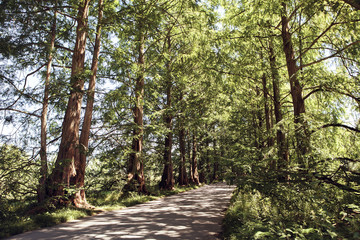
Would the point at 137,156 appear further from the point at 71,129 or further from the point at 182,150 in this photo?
the point at 182,150

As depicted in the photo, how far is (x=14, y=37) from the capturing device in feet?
24.7

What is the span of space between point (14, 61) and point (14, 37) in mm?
1559

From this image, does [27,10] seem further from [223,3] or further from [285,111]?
[285,111]

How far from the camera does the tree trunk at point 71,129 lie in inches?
343

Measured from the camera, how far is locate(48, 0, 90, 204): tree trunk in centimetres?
870

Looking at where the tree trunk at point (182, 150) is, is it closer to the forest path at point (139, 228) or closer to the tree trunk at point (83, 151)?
the tree trunk at point (83, 151)

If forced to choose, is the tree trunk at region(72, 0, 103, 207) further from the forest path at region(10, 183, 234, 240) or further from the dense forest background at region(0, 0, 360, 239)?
the forest path at region(10, 183, 234, 240)

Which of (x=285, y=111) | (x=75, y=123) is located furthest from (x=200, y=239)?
(x=285, y=111)

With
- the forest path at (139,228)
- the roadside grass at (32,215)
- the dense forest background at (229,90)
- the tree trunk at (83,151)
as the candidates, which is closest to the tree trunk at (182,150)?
the dense forest background at (229,90)

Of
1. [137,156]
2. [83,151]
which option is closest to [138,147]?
[137,156]

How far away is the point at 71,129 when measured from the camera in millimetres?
9750

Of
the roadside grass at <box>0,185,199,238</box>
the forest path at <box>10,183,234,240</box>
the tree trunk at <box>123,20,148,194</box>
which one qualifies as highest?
the tree trunk at <box>123,20,148,194</box>

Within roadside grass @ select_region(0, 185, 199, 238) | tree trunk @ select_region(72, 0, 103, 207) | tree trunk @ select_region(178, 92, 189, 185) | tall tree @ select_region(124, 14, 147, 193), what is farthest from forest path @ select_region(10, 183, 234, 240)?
tree trunk @ select_region(178, 92, 189, 185)

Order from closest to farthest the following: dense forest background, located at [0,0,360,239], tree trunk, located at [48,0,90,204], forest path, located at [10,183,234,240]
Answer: dense forest background, located at [0,0,360,239] < forest path, located at [10,183,234,240] < tree trunk, located at [48,0,90,204]
